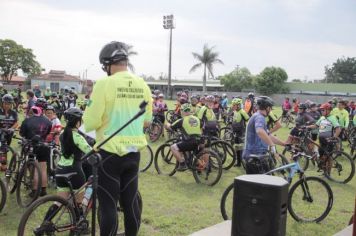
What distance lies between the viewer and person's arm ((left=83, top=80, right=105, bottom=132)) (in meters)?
3.39

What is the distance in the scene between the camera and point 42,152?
6.94 metres

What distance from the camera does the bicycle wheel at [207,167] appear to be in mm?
8664

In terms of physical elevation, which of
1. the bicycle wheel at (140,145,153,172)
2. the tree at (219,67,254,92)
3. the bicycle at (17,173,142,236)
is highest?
the tree at (219,67,254,92)

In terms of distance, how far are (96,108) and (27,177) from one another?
394 cm

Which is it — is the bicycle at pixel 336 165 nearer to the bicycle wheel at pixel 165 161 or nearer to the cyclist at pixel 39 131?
the bicycle wheel at pixel 165 161

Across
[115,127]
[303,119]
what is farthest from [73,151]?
[303,119]

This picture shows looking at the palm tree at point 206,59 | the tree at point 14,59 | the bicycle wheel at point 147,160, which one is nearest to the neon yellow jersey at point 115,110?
the bicycle wheel at point 147,160

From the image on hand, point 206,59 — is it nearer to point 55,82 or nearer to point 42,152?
point 55,82

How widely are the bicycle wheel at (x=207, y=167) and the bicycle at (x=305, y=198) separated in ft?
7.45

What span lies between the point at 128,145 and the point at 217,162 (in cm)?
537

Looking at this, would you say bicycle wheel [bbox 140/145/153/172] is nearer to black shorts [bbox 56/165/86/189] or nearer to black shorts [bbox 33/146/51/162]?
black shorts [bbox 33/146/51/162]

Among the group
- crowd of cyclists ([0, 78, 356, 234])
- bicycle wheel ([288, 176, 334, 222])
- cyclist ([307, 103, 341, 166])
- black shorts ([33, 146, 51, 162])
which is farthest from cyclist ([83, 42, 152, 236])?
cyclist ([307, 103, 341, 166])

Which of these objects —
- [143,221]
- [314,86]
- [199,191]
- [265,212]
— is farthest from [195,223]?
[314,86]

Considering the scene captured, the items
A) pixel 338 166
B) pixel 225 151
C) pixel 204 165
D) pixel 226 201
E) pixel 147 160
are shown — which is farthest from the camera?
pixel 225 151
